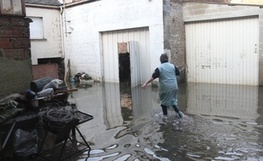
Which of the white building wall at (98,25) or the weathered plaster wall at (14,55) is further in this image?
the white building wall at (98,25)

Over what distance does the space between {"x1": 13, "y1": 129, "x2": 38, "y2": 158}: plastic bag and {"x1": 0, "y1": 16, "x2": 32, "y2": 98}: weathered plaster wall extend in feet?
3.04

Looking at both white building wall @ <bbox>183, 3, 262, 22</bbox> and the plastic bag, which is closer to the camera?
the plastic bag

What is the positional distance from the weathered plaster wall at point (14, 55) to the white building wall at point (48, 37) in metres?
10.9

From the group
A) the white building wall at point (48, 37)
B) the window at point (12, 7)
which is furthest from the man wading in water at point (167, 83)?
the white building wall at point (48, 37)

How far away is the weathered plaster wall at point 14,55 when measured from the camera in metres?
4.57

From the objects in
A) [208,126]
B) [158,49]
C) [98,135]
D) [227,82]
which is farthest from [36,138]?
[227,82]

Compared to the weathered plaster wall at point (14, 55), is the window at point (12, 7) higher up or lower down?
higher up

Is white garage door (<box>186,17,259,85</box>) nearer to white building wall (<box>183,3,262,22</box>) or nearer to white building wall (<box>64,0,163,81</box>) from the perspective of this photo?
white building wall (<box>183,3,262,22</box>)

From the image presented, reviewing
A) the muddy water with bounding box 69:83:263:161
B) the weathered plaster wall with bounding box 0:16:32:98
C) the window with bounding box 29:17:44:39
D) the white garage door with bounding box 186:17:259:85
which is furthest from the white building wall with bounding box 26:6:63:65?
the weathered plaster wall with bounding box 0:16:32:98

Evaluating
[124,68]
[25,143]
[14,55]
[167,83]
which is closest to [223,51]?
[124,68]

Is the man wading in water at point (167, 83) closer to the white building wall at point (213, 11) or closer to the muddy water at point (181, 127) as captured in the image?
the muddy water at point (181, 127)

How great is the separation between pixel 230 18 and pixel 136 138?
748 cm

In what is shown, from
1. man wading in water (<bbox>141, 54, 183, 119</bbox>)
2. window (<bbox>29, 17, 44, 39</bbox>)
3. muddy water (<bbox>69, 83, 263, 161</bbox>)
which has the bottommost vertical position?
muddy water (<bbox>69, 83, 263, 161</bbox>)

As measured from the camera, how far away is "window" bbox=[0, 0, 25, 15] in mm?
4542
